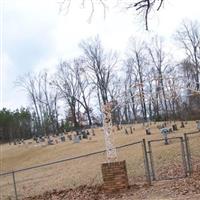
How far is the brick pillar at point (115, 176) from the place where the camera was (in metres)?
15.4

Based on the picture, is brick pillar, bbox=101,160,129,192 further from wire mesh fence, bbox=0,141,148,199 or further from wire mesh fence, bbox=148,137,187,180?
wire mesh fence, bbox=0,141,148,199

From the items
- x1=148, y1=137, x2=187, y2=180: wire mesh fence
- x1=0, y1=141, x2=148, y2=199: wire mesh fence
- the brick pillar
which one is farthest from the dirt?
x1=0, y1=141, x2=148, y2=199: wire mesh fence

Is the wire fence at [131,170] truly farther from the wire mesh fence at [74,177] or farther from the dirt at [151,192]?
the dirt at [151,192]

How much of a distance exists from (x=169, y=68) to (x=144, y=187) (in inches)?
2421

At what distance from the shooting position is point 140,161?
24.9 metres

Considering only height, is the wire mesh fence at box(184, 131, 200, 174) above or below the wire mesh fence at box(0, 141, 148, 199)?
above

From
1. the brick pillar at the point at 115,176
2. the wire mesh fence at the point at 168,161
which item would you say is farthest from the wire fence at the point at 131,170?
the brick pillar at the point at 115,176

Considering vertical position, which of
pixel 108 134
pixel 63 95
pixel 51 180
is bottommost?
pixel 51 180

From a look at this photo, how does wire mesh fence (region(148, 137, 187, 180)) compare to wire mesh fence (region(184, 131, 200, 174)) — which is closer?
wire mesh fence (region(184, 131, 200, 174))

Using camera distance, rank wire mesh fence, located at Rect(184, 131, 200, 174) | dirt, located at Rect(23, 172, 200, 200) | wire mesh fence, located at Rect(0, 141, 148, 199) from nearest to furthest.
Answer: dirt, located at Rect(23, 172, 200, 200) → wire mesh fence, located at Rect(184, 131, 200, 174) → wire mesh fence, located at Rect(0, 141, 148, 199)

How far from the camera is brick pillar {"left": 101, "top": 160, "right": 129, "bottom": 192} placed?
15.4 metres

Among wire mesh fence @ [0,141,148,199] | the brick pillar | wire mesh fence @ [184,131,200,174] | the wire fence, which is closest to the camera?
the brick pillar

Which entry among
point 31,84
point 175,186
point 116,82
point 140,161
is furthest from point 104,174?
point 31,84

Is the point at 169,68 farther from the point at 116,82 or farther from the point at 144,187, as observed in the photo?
the point at 144,187
